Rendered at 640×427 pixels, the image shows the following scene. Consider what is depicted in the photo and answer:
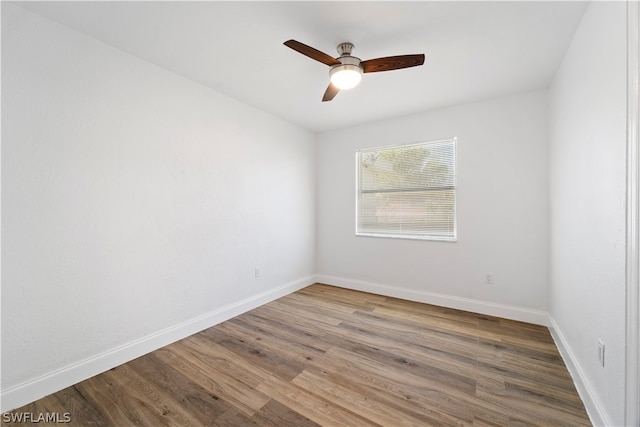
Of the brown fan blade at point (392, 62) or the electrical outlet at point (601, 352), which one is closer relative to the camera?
the electrical outlet at point (601, 352)

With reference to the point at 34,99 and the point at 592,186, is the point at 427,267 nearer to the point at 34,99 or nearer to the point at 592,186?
the point at 592,186

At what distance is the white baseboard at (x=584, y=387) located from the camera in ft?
4.59

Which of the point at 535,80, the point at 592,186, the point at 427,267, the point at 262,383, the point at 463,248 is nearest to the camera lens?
the point at 592,186

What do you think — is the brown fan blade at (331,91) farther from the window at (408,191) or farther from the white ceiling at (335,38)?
the window at (408,191)

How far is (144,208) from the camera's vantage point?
2.22 meters

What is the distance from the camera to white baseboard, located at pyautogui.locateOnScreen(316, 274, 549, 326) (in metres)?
2.75

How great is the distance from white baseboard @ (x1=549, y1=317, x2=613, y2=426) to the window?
1362 millimetres

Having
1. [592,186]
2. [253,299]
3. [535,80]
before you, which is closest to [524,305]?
[592,186]

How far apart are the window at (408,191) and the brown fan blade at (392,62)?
5.64 ft

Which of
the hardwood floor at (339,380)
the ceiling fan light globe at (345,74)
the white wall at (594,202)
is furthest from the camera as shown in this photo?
the ceiling fan light globe at (345,74)

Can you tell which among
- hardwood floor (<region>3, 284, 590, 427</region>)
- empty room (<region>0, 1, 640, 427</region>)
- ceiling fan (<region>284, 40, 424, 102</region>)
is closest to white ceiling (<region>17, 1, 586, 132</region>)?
empty room (<region>0, 1, 640, 427</region>)

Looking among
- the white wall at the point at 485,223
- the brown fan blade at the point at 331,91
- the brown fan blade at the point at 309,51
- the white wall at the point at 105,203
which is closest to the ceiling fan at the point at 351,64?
the brown fan blade at the point at 309,51

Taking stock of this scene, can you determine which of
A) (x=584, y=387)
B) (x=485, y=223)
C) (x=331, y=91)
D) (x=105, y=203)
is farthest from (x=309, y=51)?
(x=584, y=387)

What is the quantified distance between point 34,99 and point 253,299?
2565 millimetres
